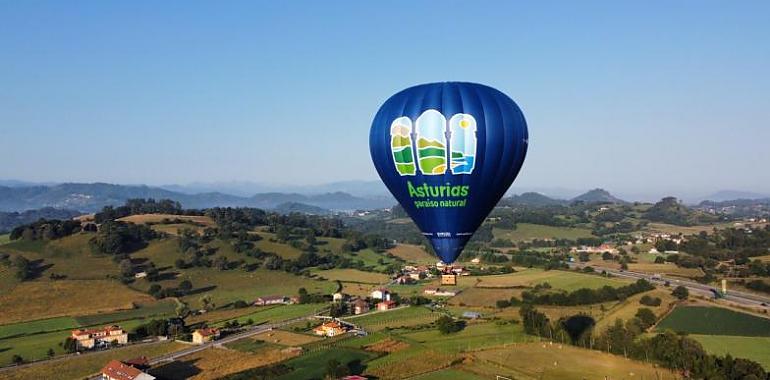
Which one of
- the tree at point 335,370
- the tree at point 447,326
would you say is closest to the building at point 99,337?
the tree at point 335,370

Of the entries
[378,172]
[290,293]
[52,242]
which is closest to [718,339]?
[378,172]

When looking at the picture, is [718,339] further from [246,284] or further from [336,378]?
[246,284]

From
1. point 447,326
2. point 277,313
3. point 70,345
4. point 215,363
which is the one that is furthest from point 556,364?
point 70,345

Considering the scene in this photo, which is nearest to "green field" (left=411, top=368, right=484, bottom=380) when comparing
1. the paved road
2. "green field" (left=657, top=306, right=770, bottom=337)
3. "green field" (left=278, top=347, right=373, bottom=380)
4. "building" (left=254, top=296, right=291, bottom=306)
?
"green field" (left=278, top=347, right=373, bottom=380)

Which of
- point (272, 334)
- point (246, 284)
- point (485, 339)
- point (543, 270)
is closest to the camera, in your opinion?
point (485, 339)

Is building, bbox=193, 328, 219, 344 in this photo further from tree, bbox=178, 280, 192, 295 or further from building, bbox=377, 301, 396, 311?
tree, bbox=178, 280, 192, 295
